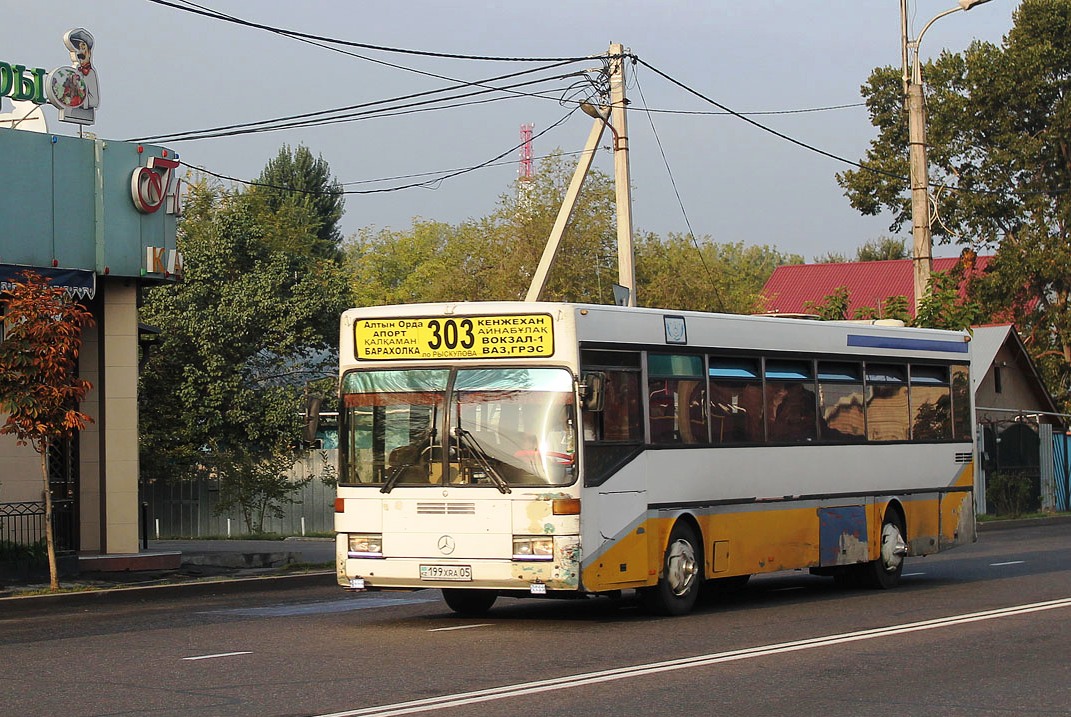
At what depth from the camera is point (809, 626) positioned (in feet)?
46.1

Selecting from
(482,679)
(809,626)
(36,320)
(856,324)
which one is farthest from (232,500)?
(482,679)

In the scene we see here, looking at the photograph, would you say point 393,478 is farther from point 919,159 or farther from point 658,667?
point 919,159

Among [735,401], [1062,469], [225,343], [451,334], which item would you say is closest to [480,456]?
[451,334]

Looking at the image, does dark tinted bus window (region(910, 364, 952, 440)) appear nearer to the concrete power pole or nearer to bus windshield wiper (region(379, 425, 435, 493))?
bus windshield wiper (region(379, 425, 435, 493))

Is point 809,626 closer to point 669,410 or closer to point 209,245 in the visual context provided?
point 669,410

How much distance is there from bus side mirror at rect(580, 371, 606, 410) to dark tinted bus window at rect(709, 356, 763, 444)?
88.2 inches

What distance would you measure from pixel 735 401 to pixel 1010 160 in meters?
43.4

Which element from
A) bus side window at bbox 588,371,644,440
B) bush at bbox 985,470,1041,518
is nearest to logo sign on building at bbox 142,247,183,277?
bus side window at bbox 588,371,644,440

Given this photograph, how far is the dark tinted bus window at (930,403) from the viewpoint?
18969 mm

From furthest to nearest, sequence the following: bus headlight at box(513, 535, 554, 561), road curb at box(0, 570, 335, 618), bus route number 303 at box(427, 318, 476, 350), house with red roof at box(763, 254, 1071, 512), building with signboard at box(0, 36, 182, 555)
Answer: house with red roof at box(763, 254, 1071, 512)
building with signboard at box(0, 36, 182, 555)
road curb at box(0, 570, 335, 618)
bus route number 303 at box(427, 318, 476, 350)
bus headlight at box(513, 535, 554, 561)

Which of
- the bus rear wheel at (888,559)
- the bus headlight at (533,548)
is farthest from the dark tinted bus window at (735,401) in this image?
the bus rear wheel at (888,559)

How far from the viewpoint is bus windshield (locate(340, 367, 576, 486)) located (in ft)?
45.3

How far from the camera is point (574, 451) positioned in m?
13.8

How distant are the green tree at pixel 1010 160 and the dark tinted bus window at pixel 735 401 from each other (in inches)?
1618
